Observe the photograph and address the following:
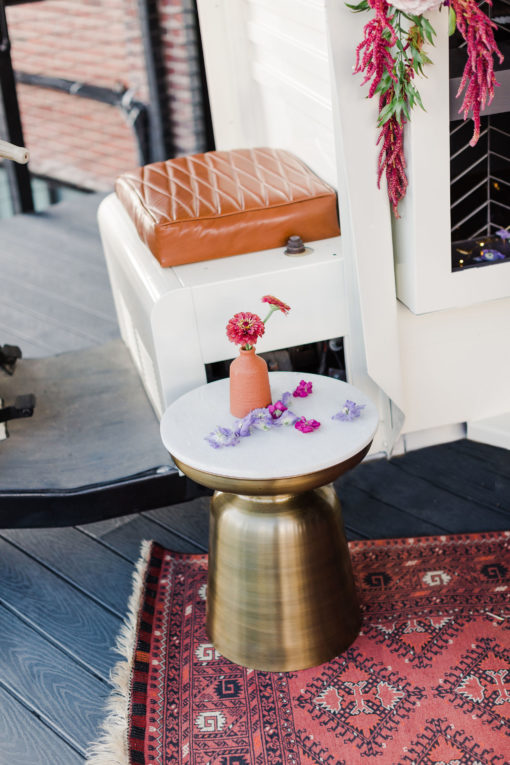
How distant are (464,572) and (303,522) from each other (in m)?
0.56

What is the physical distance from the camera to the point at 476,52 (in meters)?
1.66

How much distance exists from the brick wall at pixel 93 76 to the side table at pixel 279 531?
11.3 ft

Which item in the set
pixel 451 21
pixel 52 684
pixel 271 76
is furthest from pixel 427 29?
pixel 52 684

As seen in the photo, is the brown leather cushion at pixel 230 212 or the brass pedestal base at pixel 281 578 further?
the brown leather cushion at pixel 230 212

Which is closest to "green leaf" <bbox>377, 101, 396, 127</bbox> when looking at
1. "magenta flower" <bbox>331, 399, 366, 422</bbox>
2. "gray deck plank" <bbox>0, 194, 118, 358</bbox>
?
"magenta flower" <bbox>331, 399, 366, 422</bbox>

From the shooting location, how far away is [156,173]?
2398mm

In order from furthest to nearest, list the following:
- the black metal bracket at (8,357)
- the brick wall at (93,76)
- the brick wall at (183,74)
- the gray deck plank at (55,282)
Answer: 1. the brick wall at (93,76)
2. the brick wall at (183,74)
3. the gray deck plank at (55,282)
4. the black metal bracket at (8,357)

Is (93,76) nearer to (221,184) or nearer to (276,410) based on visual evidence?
(221,184)

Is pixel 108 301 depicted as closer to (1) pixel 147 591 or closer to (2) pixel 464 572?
(1) pixel 147 591

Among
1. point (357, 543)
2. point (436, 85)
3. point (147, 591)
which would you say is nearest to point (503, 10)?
point (436, 85)

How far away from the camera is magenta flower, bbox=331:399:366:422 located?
5.97 feet

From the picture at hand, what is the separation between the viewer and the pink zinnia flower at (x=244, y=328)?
5.87 ft

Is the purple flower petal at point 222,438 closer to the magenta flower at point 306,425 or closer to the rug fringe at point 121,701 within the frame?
the magenta flower at point 306,425

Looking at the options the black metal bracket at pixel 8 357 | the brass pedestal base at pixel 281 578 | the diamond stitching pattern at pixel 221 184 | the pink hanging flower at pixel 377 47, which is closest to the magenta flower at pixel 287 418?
the brass pedestal base at pixel 281 578
